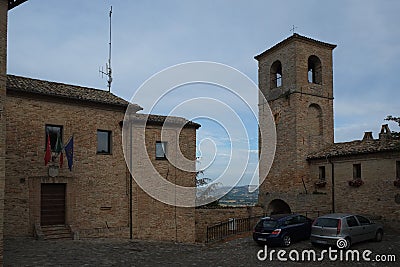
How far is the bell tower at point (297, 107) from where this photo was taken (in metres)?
25.0

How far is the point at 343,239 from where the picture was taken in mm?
14383

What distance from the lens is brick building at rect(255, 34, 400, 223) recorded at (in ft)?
68.6

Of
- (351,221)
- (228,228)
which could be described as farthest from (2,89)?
(228,228)

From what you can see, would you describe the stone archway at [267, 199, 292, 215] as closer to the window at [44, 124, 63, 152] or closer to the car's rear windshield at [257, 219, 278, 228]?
the car's rear windshield at [257, 219, 278, 228]

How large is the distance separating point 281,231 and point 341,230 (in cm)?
235

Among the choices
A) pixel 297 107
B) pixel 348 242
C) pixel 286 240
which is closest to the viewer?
pixel 348 242

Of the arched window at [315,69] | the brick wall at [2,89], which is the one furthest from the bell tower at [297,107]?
the brick wall at [2,89]

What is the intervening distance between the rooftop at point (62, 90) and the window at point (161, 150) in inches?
85.5

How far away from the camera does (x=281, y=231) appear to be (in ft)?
51.5

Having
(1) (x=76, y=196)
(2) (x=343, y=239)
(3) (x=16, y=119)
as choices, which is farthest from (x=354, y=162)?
(3) (x=16, y=119)

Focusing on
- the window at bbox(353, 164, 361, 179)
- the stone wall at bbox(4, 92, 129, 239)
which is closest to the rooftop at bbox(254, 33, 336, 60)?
the window at bbox(353, 164, 361, 179)

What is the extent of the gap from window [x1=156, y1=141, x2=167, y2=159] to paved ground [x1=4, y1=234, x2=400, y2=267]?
512 centimetres

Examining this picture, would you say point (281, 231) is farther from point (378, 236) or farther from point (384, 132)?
point (384, 132)

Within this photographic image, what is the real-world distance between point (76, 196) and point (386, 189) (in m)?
15.4
